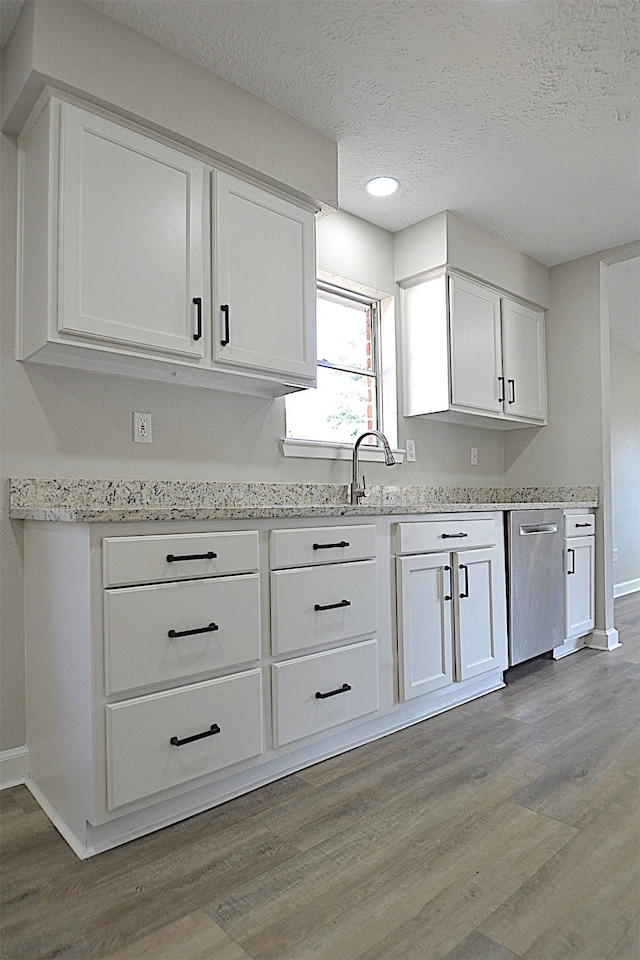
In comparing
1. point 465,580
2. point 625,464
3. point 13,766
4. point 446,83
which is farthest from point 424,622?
point 625,464

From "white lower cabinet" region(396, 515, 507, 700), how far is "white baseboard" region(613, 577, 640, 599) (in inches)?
133

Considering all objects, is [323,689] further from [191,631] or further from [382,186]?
[382,186]

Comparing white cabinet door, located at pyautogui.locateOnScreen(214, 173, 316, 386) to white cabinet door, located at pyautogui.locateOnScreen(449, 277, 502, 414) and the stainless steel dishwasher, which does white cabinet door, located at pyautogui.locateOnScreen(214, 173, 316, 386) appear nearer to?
white cabinet door, located at pyautogui.locateOnScreen(449, 277, 502, 414)

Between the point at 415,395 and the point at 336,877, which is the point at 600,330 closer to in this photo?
the point at 415,395

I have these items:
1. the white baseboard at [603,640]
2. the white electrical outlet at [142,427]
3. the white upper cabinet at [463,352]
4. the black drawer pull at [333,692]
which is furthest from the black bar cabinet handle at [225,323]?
the white baseboard at [603,640]

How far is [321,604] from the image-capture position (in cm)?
212

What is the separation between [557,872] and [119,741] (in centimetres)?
112

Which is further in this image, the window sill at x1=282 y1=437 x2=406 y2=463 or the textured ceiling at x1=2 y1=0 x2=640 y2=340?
the window sill at x1=282 y1=437 x2=406 y2=463

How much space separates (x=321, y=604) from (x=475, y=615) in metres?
0.96

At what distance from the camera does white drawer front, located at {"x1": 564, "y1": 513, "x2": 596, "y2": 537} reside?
3576mm

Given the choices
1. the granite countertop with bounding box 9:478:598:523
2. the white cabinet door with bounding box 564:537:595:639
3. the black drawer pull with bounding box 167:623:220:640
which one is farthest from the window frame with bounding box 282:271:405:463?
the black drawer pull with bounding box 167:623:220:640

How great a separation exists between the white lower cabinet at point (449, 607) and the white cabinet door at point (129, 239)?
1181mm

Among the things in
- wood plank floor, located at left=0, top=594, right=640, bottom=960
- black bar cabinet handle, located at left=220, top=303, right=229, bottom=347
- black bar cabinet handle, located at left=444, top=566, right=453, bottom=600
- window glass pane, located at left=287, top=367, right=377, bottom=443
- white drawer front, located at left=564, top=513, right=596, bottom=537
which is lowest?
wood plank floor, located at left=0, top=594, right=640, bottom=960

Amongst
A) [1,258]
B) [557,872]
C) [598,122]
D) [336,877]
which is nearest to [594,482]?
[598,122]
